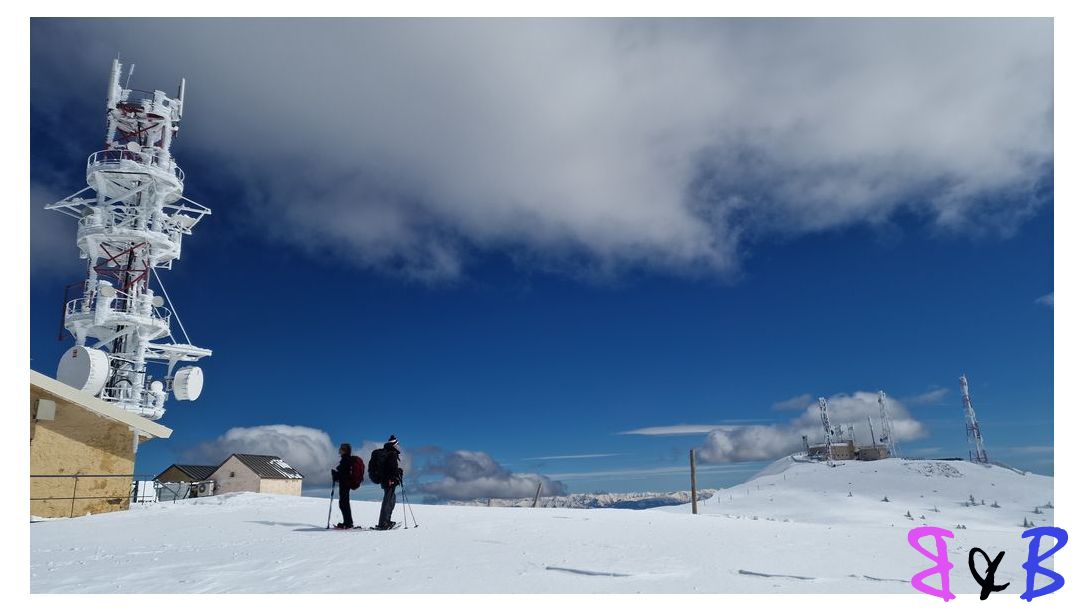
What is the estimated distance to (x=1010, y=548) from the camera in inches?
536

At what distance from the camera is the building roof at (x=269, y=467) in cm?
4159

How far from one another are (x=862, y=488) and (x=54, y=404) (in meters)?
43.9

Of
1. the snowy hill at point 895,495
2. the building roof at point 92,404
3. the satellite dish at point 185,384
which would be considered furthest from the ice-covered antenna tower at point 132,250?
the snowy hill at point 895,495

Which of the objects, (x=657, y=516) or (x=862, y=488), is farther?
(x=862, y=488)

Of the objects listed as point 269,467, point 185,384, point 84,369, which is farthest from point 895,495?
point 84,369

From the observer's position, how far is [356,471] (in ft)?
45.7

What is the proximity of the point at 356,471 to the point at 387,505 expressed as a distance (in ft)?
4.31

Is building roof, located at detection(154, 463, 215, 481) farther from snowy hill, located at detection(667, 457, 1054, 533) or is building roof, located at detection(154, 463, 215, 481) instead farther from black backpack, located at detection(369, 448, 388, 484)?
black backpack, located at detection(369, 448, 388, 484)

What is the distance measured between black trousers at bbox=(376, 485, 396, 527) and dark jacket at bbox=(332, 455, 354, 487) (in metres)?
1.16

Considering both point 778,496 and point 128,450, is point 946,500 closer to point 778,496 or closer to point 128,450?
point 778,496

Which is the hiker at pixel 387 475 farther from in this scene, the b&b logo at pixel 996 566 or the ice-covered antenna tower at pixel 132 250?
the ice-covered antenna tower at pixel 132 250

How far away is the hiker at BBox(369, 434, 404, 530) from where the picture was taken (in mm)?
13148

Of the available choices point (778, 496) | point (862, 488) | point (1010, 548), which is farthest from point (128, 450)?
point (862, 488)

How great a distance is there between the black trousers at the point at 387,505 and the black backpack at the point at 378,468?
0.20 metres
